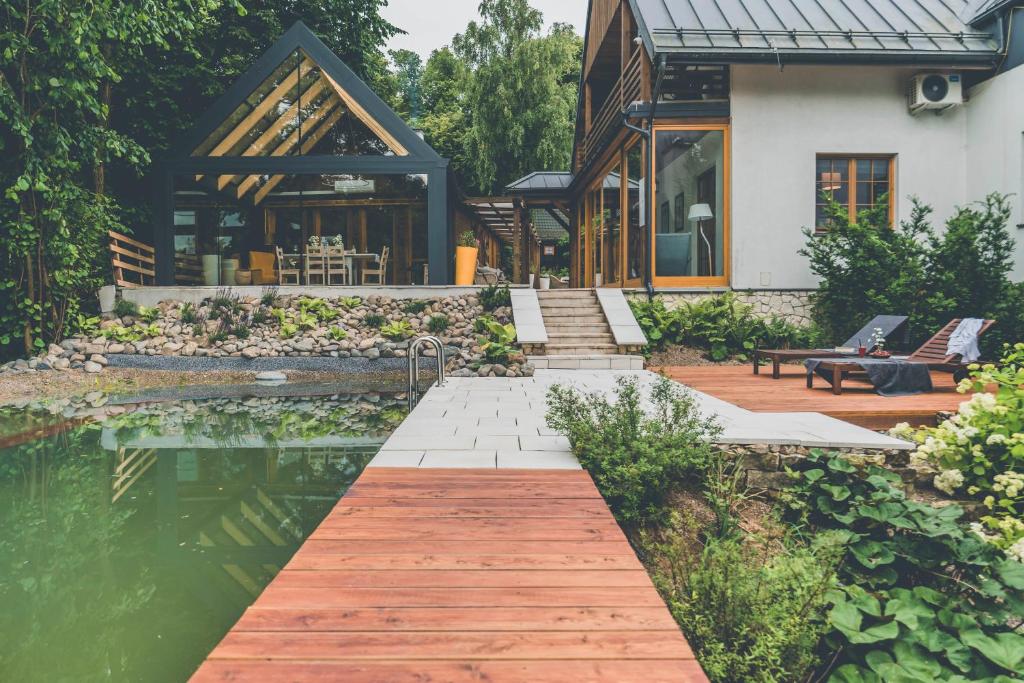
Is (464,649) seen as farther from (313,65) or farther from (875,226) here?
(313,65)

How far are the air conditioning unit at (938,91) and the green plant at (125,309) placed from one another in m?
12.9

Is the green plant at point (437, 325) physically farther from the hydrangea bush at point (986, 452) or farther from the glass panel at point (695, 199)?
the hydrangea bush at point (986, 452)

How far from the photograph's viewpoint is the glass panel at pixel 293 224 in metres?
13.6

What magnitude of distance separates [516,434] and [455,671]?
2782mm

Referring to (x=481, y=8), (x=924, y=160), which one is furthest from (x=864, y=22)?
(x=481, y=8)

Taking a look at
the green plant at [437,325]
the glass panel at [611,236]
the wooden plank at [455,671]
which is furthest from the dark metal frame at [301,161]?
the wooden plank at [455,671]

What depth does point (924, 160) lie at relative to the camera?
33.4 ft

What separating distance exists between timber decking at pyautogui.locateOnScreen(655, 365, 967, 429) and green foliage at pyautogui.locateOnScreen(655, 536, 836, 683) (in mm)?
1894

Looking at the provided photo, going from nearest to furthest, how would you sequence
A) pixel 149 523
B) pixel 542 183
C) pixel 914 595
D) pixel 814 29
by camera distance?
1. pixel 914 595
2. pixel 149 523
3. pixel 814 29
4. pixel 542 183

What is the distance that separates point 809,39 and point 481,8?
16.0m

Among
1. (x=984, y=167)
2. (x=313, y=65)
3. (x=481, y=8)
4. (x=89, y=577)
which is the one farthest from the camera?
(x=481, y=8)

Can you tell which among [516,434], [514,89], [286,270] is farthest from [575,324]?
[514,89]

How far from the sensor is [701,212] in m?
10.7

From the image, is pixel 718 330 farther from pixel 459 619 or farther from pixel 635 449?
pixel 459 619
